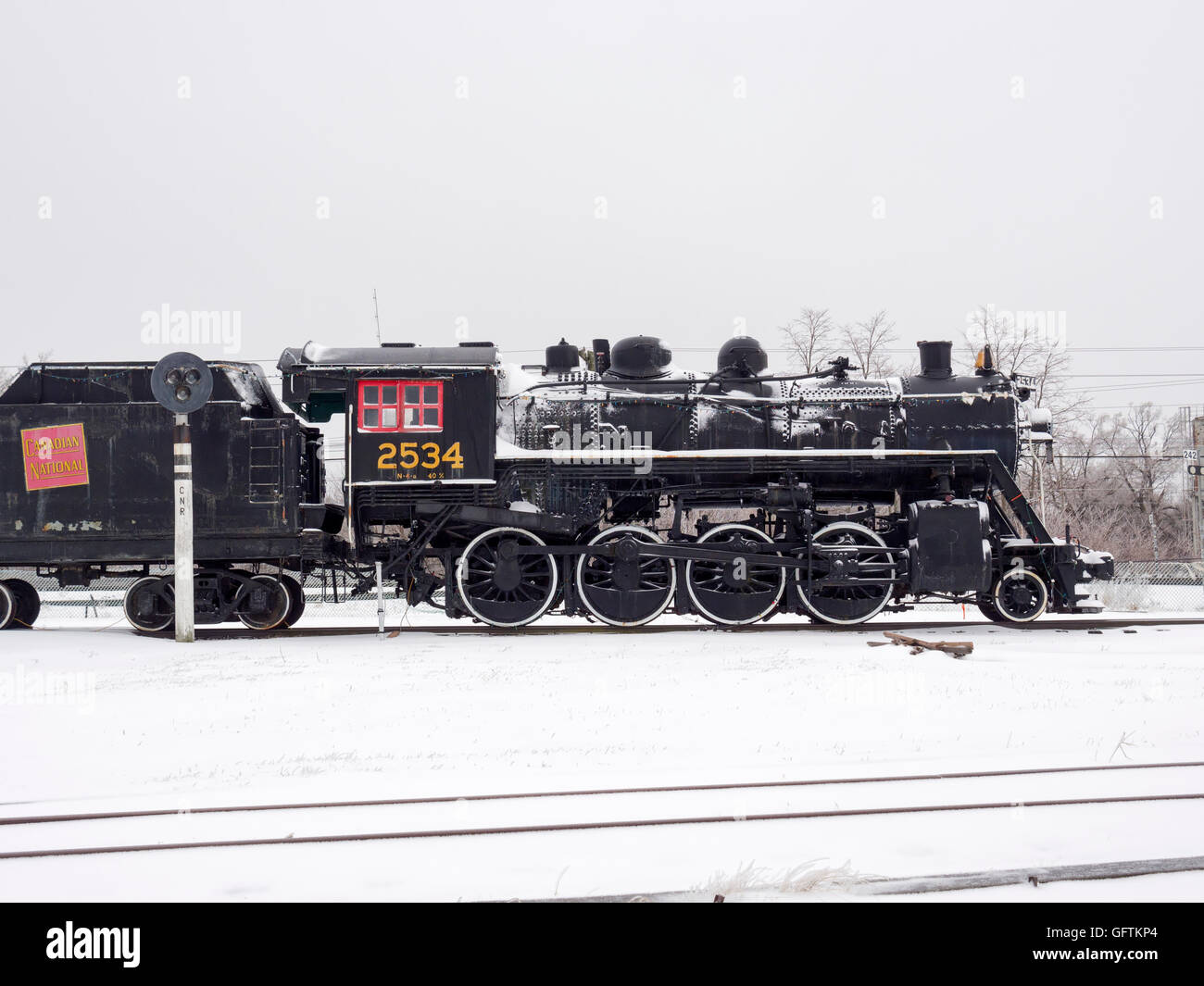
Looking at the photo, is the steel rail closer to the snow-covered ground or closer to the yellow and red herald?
the snow-covered ground

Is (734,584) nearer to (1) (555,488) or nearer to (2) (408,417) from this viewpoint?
(1) (555,488)

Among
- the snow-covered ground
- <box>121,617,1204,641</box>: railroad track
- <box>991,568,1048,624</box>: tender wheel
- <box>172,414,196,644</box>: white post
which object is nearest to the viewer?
the snow-covered ground

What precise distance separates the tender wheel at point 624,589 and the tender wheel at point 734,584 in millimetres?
344

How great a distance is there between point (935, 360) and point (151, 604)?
955 centimetres

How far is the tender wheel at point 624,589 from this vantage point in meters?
10.0

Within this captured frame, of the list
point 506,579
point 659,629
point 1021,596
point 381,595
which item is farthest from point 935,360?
point 381,595

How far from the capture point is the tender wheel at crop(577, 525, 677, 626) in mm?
10008

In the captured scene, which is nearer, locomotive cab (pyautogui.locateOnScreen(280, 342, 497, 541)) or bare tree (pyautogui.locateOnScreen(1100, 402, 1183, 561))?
locomotive cab (pyautogui.locateOnScreen(280, 342, 497, 541))

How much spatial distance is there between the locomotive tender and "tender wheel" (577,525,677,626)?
2 cm

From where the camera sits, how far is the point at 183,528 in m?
9.30

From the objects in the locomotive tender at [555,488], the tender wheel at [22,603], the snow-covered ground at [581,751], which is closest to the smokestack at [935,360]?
the locomotive tender at [555,488]

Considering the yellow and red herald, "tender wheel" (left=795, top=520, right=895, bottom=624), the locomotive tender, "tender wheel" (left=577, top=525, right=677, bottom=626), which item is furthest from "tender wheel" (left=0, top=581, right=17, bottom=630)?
"tender wheel" (left=795, top=520, right=895, bottom=624)

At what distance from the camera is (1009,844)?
341 centimetres
